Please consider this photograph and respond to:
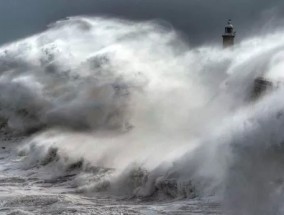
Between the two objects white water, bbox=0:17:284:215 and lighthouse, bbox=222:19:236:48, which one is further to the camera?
lighthouse, bbox=222:19:236:48

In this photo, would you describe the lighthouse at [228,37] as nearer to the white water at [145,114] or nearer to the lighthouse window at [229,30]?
the lighthouse window at [229,30]

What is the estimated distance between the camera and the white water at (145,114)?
13234 mm

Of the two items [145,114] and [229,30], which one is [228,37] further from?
[145,114]

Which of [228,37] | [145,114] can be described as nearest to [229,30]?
[228,37]

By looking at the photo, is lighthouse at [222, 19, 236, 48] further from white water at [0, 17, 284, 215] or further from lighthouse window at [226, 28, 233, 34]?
white water at [0, 17, 284, 215]

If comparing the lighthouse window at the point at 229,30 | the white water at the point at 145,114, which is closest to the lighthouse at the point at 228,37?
the lighthouse window at the point at 229,30

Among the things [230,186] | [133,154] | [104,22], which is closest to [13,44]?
[104,22]

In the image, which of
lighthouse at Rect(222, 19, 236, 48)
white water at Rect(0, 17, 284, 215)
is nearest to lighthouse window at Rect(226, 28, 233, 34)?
lighthouse at Rect(222, 19, 236, 48)

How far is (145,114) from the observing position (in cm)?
2094

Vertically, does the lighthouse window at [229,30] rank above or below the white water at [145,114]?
above

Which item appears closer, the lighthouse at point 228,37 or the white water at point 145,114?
the white water at point 145,114

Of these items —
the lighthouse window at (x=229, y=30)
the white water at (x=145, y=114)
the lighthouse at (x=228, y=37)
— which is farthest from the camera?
the lighthouse window at (x=229, y=30)

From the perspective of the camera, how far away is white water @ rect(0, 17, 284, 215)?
1323cm

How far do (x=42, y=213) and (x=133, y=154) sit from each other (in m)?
4.87
